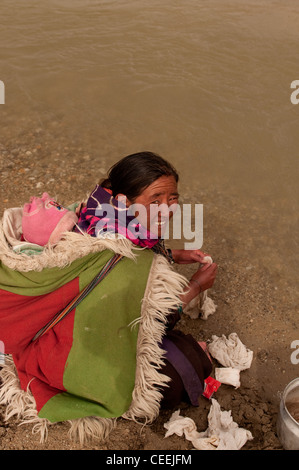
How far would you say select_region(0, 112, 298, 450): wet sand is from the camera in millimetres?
1820

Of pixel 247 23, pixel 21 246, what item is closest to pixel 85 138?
pixel 21 246

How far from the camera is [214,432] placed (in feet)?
5.93

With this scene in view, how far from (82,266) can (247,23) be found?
16.4 ft

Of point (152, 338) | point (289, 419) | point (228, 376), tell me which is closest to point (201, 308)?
point (228, 376)

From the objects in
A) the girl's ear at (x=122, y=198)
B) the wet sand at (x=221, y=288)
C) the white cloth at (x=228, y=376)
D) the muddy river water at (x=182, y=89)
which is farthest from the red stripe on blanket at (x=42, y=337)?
the muddy river water at (x=182, y=89)

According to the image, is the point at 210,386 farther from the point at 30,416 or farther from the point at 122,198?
the point at 122,198

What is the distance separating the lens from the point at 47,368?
1.71 meters

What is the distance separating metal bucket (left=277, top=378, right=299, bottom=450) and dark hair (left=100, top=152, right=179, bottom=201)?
3.55 feet

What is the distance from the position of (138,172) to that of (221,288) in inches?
45.3

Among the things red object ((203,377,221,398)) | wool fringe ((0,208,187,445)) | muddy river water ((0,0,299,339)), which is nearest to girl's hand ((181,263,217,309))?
wool fringe ((0,208,187,445))

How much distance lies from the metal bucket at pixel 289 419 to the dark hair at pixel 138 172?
108 cm

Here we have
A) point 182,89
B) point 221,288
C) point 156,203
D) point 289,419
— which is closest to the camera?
point 289,419

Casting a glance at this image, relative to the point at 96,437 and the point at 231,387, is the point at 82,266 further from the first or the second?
the point at 231,387

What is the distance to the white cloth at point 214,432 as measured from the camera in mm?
1752
